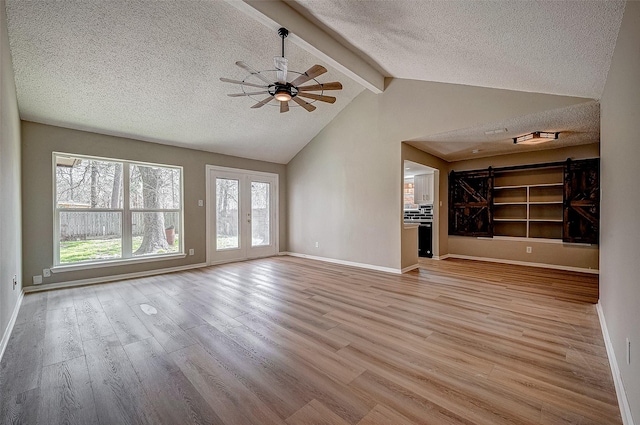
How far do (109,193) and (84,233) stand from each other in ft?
2.40

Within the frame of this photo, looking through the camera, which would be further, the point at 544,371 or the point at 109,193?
the point at 109,193

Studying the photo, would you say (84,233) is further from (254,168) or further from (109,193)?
(254,168)

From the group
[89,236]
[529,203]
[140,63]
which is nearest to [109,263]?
[89,236]

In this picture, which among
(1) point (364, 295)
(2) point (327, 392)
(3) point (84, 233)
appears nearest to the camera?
(2) point (327, 392)

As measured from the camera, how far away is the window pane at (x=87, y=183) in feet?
13.8

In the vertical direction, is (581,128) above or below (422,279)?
above

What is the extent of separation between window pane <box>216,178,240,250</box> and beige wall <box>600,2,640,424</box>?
591 cm

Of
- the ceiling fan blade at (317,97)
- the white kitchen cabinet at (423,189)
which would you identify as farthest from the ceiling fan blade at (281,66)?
the white kitchen cabinet at (423,189)

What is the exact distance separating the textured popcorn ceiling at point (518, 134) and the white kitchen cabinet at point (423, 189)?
664 mm

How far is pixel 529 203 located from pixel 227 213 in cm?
635

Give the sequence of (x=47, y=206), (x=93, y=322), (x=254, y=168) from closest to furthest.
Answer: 1. (x=93, y=322)
2. (x=47, y=206)
3. (x=254, y=168)

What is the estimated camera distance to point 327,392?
1.69m

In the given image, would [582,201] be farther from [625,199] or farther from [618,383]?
[618,383]

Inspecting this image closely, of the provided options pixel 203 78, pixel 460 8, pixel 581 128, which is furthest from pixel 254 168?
pixel 581 128
